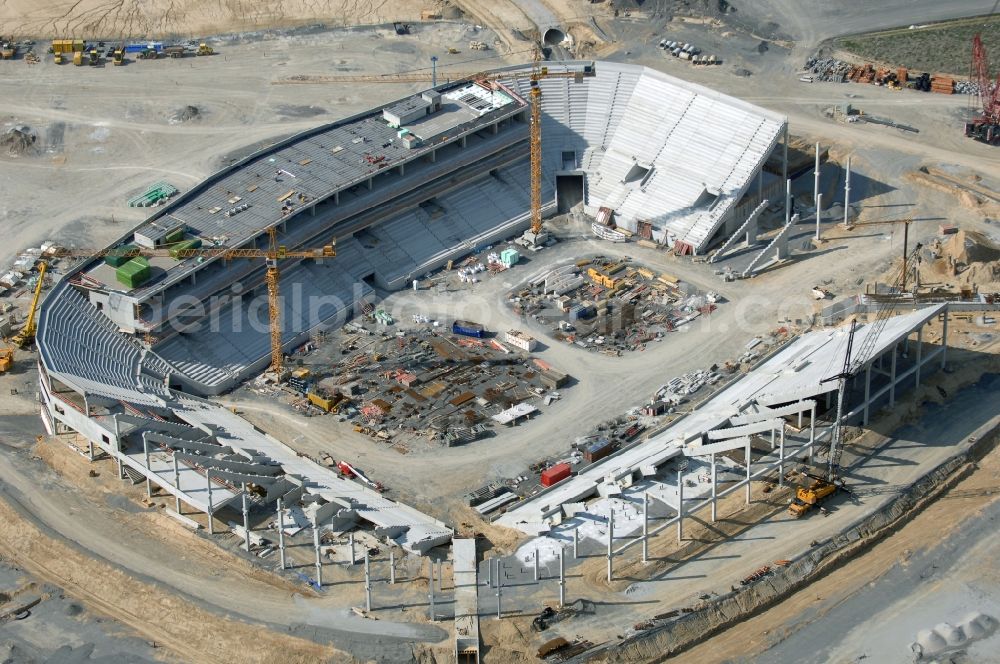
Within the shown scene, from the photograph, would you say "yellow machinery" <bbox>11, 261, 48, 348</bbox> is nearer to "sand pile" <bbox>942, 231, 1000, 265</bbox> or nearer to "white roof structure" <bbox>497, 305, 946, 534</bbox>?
"white roof structure" <bbox>497, 305, 946, 534</bbox>

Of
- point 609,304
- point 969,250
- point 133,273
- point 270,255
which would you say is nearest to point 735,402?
point 609,304

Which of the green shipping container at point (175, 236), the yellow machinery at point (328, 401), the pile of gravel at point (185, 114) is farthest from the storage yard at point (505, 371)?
the yellow machinery at point (328, 401)

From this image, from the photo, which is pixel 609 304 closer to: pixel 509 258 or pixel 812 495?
pixel 509 258

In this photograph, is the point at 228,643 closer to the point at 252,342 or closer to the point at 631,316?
the point at 252,342

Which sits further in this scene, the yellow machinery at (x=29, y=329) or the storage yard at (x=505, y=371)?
the yellow machinery at (x=29, y=329)

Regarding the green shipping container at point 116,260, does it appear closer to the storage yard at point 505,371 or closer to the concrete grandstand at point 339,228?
the storage yard at point 505,371

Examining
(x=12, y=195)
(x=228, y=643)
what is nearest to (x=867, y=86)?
(x=12, y=195)
